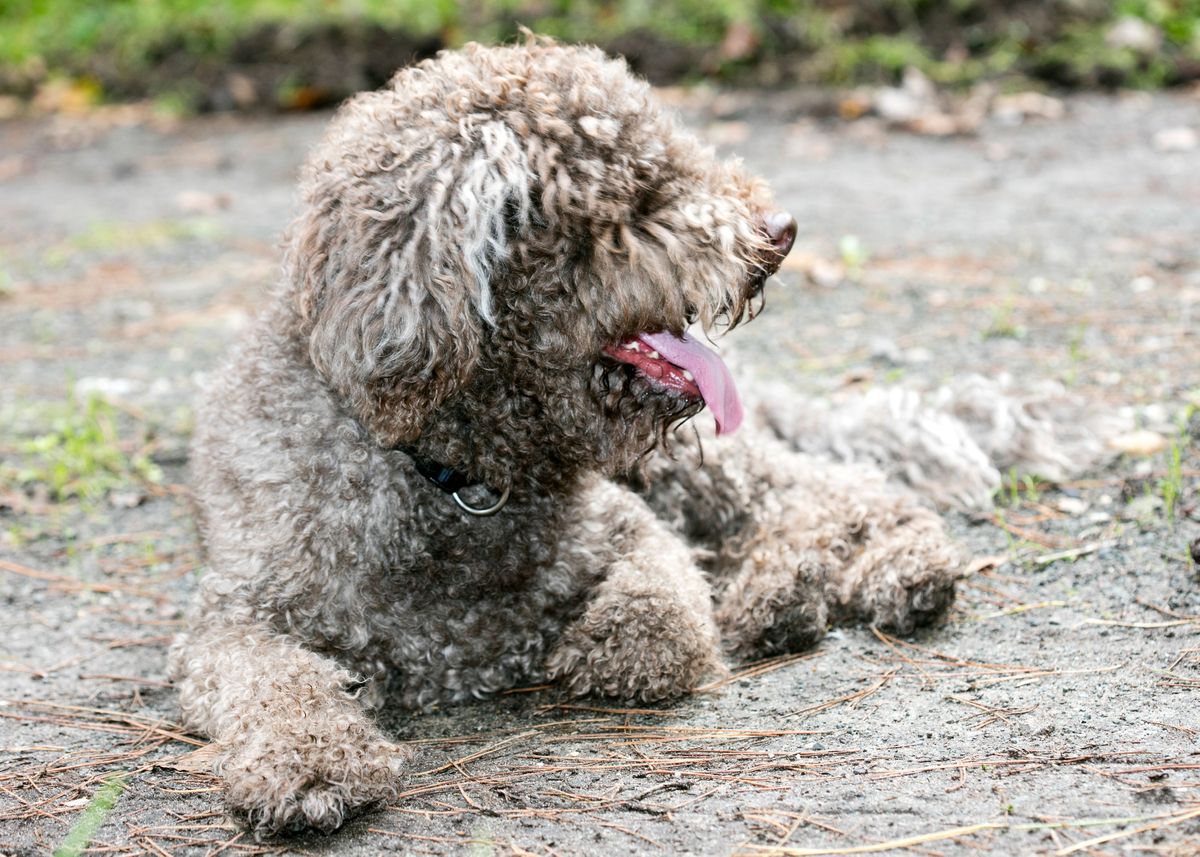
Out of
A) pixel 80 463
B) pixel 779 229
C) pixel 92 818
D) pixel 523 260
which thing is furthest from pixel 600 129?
pixel 80 463

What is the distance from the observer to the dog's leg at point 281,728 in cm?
316

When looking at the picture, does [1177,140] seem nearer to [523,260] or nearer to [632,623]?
[632,623]

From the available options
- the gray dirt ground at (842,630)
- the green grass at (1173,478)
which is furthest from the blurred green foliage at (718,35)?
the green grass at (1173,478)

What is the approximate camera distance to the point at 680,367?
3.65m

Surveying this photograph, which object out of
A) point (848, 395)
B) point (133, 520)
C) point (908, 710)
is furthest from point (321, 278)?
point (848, 395)

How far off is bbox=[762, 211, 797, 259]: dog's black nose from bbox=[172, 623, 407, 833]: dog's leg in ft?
5.59

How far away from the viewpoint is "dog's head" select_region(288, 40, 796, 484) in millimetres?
3330

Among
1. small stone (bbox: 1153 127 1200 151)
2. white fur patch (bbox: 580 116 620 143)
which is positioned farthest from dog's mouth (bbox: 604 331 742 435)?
small stone (bbox: 1153 127 1200 151)

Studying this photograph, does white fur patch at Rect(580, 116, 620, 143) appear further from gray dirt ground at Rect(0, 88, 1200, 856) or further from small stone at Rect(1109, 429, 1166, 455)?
small stone at Rect(1109, 429, 1166, 455)

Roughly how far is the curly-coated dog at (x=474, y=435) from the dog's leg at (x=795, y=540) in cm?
2

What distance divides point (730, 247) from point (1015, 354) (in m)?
3.23

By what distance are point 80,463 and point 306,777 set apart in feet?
10.6

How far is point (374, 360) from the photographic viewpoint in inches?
132

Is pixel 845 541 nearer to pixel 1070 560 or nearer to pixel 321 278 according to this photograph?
pixel 1070 560
